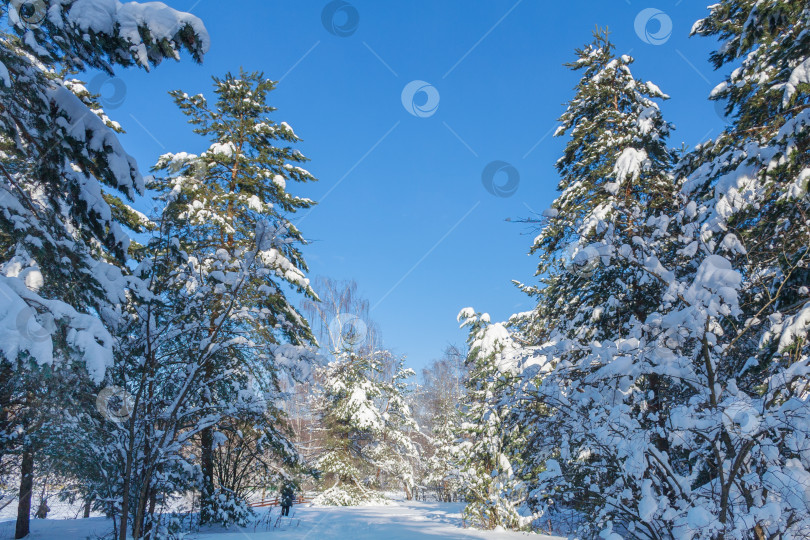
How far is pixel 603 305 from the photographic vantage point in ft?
Answer: 27.2

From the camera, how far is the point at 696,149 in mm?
7711

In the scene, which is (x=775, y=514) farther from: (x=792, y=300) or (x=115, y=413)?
(x=115, y=413)

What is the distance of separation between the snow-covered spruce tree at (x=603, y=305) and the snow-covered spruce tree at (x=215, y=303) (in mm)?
3222

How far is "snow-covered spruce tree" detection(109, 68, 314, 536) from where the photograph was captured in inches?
183

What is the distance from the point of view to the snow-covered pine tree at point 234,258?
5550mm

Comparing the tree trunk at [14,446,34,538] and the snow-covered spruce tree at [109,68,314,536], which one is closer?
the snow-covered spruce tree at [109,68,314,536]
